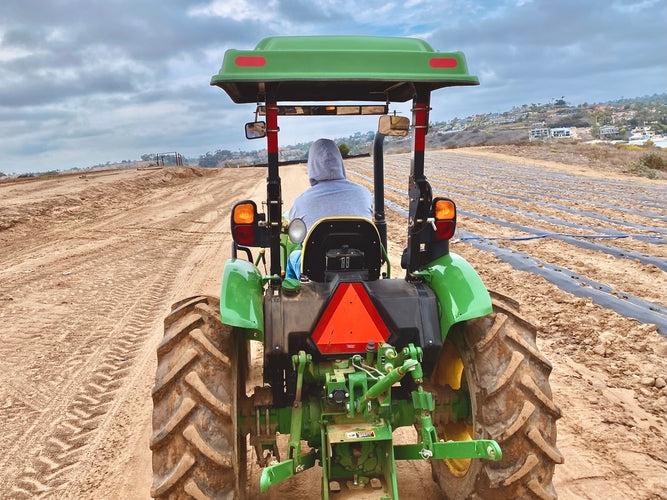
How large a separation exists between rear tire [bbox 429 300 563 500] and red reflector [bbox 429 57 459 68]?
49.2 inches

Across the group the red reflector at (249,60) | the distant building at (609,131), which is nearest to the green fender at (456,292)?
the red reflector at (249,60)

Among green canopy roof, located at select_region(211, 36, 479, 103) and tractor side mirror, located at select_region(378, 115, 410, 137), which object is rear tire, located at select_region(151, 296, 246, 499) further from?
tractor side mirror, located at select_region(378, 115, 410, 137)

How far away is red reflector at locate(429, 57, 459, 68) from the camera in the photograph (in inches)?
101

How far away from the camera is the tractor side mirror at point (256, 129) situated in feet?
9.57

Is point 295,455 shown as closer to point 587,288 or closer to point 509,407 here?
point 509,407

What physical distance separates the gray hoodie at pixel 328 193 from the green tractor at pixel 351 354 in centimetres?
50

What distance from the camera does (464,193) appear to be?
56.4ft

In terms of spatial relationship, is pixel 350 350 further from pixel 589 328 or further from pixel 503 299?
pixel 589 328

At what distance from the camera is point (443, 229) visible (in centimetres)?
315

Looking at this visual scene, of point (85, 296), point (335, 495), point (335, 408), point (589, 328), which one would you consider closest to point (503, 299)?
point (335, 408)

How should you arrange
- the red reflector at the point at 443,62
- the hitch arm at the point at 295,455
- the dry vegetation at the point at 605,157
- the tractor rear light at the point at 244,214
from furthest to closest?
the dry vegetation at the point at 605,157
the tractor rear light at the point at 244,214
the red reflector at the point at 443,62
the hitch arm at the point at 295,455

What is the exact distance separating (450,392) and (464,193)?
580 inches

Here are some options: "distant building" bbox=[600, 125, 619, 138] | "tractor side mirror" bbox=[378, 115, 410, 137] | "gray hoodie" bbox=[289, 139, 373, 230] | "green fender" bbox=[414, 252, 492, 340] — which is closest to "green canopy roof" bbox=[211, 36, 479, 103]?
"tractor side mirror" bbox=[378, 115, 410, 137]

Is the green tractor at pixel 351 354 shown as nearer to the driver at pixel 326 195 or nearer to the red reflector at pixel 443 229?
the red reflector at pixel 443 229
